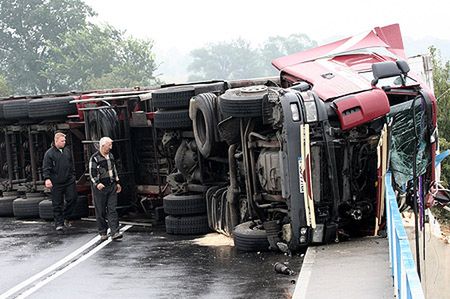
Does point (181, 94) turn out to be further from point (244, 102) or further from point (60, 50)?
point (60, 50)

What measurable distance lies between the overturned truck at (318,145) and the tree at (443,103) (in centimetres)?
1814

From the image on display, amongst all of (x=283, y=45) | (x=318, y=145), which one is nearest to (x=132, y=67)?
(x=318, y=145)

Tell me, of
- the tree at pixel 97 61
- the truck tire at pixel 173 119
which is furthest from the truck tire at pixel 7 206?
the tree at pixel 97 61

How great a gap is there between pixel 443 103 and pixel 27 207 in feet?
79.7

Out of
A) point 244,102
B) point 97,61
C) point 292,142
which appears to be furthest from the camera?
Answer: point 97,61

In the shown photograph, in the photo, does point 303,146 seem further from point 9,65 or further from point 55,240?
point 9,65

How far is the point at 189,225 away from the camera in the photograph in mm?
13453

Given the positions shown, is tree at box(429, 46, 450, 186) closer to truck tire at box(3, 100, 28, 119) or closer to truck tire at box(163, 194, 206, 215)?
truck tire at box(3, 100, 28, 119)

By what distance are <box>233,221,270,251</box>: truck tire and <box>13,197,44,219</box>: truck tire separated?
18.6ft

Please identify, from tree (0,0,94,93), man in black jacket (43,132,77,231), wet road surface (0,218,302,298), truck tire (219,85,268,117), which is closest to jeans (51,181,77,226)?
man in black jacket (43,132,77,231)

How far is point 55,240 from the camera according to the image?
45.2ft

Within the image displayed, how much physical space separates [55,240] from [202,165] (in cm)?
236

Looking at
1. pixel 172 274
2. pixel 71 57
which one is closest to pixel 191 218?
pixel 172 274

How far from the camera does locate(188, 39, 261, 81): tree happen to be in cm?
16125
